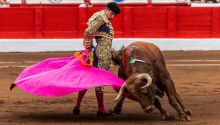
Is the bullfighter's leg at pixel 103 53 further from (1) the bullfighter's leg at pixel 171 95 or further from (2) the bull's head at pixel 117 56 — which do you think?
(1) the bullfighter's leg at pixel 171 95

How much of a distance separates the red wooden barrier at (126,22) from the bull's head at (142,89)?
10.7 meters

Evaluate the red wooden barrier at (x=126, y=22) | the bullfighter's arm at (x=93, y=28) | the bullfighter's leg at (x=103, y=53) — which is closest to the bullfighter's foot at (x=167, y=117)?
the bullfighter's leg at (x=103, y=53)

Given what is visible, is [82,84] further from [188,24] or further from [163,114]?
[188,24]

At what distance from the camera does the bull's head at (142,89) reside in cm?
659

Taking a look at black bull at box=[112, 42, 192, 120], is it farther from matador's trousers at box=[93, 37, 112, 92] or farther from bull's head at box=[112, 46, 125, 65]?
matador's trousers at box=[93, 37, 112, 92]

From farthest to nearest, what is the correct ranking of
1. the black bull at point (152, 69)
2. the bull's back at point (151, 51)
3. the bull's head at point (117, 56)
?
the bull's head at point (117, 56)
the bull's back at point (151, 51)
the black bull at point (152, 69)

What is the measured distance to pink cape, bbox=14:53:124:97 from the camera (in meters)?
7.04

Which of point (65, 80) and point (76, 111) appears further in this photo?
point (76, 111)

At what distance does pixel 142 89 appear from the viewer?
665 centimetres

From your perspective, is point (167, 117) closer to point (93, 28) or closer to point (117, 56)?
point (117, 56)

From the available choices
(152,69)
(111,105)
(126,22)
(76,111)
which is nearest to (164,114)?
(152,69)

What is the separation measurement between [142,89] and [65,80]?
0.94m

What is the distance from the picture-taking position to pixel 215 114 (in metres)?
7.36

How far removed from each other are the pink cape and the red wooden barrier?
10.0 m
